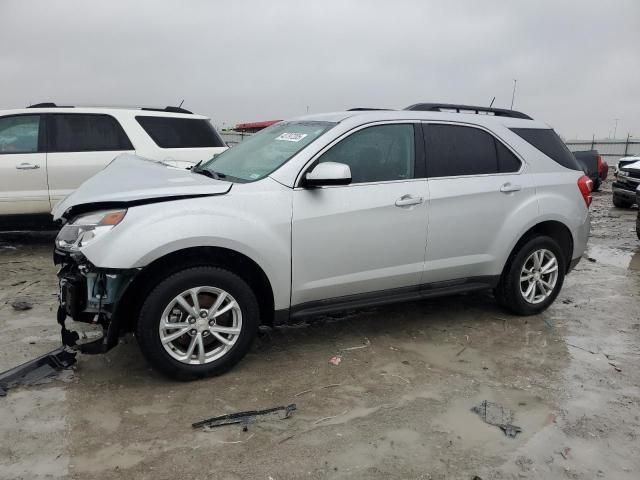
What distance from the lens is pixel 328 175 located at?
351 cm

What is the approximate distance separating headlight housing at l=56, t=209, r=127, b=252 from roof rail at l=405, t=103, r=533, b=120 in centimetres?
265

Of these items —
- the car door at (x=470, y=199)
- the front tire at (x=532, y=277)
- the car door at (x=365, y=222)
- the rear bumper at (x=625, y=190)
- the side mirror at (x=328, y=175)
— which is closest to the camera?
the side mirror at (x=328, y=175)

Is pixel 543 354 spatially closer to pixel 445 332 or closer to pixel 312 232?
pixel 445 332

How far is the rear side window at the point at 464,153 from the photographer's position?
13.9ft

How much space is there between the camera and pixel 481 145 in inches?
176

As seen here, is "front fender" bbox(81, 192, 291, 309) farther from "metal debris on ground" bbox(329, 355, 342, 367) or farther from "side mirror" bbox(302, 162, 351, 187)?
"metal debris on ground" bbox(329, 355, 342, 367)

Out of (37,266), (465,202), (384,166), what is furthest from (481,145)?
(37,266)

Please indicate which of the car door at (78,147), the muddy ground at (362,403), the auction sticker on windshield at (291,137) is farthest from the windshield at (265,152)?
the car door at (78,147)

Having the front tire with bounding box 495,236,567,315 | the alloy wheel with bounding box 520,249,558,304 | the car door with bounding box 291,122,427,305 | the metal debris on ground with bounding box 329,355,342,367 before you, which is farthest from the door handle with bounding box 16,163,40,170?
the alloy wheel with bounding box 520,249,558,304

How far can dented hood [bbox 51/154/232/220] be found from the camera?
3.28 m

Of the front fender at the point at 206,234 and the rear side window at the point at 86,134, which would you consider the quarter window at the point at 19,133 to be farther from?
the front fender at the point at 206,234

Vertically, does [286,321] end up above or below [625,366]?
above

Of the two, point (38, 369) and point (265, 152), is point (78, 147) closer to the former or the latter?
point (265, 152)

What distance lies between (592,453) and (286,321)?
6.50 feet
